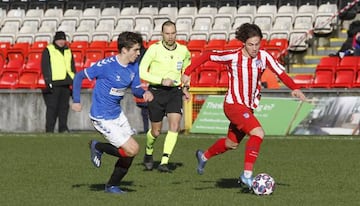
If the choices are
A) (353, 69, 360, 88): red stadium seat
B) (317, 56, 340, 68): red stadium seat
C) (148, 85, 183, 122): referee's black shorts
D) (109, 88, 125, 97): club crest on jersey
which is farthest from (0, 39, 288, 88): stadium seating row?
(109, 88, 125, 97): club crest on jersey

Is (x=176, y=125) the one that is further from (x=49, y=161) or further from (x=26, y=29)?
(x=26, y=29)

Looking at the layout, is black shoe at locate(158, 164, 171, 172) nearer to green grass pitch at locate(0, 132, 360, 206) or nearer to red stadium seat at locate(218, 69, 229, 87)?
green grass pitch at locate(0, 132, 360, 206)

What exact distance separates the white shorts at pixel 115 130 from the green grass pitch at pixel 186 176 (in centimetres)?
63

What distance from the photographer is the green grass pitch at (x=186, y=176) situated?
32.8 ft

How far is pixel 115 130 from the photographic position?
10.5 meters

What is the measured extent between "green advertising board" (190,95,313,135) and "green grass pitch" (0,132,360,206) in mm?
967

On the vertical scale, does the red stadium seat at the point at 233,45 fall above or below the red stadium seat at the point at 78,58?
above

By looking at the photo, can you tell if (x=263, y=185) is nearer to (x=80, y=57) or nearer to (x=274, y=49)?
(x=274, y=49)

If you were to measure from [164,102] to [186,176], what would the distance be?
1670 mm

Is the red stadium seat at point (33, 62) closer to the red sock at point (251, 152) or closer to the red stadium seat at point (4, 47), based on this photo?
the red stadium seat at point (4, 47)

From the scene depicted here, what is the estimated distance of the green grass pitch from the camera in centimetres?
998

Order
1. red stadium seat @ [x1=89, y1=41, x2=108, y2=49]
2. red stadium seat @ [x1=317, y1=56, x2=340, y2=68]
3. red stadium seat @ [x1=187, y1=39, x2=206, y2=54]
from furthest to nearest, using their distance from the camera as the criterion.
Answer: red stadium seat @ [x1=89, y1=41, x2=108, y2=49] < red stadium seat @ [x1=187, y1=39, x2=206, y2=54] < red stadium seat @ [x1=317, y1=56, x2=340, y2=68]

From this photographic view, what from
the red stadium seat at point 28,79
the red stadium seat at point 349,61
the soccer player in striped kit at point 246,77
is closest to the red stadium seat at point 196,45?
the red stadium seat at point 349,61

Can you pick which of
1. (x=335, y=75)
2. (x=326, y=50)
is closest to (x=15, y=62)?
(x=326, y=50)
